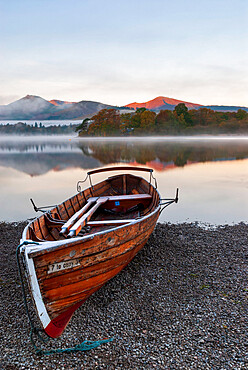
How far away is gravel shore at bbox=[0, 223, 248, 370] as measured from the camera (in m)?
4.38

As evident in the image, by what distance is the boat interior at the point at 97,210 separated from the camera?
6.72 meters

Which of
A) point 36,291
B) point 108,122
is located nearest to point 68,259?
point 36,291

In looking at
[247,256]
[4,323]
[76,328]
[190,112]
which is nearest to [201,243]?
[247,256]

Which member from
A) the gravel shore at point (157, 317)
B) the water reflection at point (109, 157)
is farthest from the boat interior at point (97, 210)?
the water reflection at point (109, 157)

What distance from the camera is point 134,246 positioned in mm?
6555

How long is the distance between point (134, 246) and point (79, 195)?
3.82 meters

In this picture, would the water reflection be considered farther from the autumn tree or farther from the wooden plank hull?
the autumn tree

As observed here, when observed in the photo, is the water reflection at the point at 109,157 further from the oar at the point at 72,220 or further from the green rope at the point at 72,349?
the green rope at the point at 72,349

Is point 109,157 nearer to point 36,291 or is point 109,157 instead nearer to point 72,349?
point 36,291

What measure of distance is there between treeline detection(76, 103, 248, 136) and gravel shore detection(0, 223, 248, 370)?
120m

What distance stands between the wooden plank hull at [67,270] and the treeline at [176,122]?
122 metres

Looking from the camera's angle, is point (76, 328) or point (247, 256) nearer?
point (76, 328)

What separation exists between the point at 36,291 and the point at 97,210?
551cm

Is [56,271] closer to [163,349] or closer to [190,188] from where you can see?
[163,349]
